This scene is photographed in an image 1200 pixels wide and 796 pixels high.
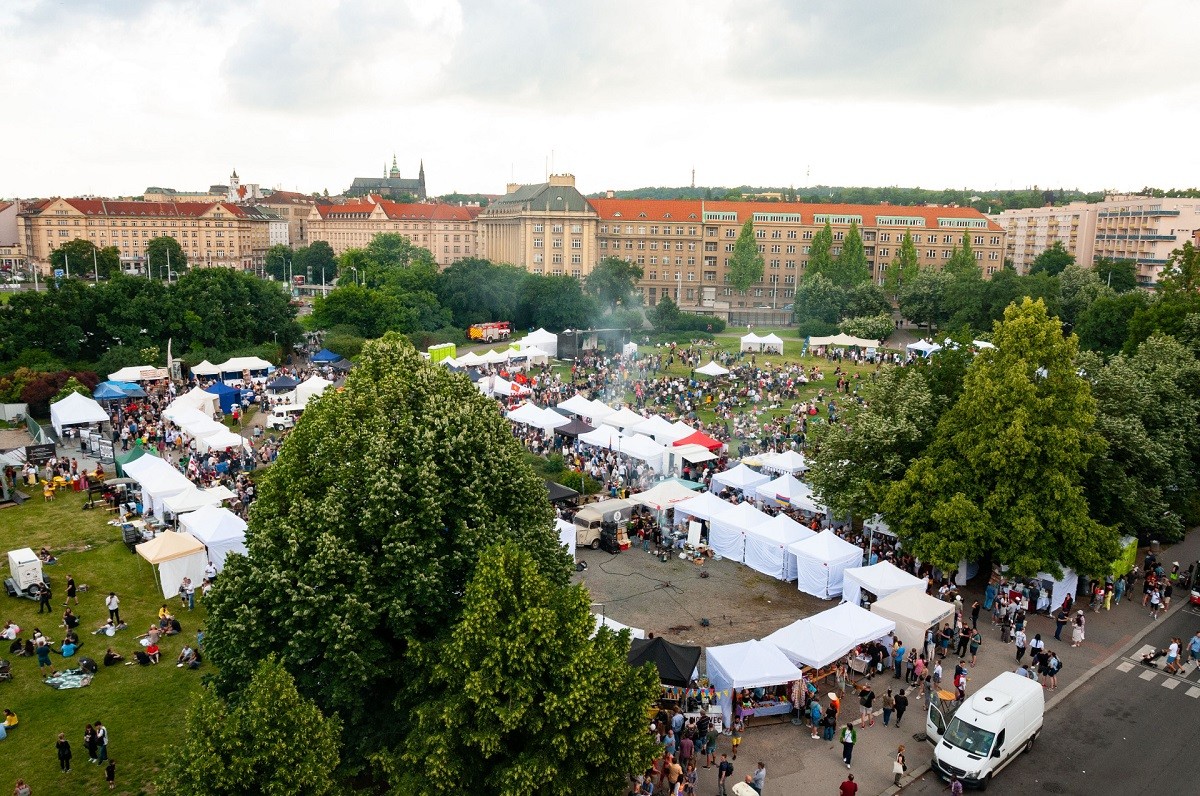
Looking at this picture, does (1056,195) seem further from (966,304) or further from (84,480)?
(84,480)

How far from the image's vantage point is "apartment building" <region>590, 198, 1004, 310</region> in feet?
358

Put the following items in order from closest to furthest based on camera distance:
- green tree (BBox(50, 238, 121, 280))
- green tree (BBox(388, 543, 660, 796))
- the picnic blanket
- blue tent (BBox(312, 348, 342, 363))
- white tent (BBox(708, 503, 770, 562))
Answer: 1. green tree (BBox(388, 543, 660, 796))
2. the picnic blanket
3. white tent (BBox(708, 503, 770, 562))
4. blue tent (BBox(312, 348, 342, 363))
5. green tree (BBox(50, 238, 121, 280))

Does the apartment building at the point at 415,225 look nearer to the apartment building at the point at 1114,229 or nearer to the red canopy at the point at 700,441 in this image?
the apartment building at the point at 1114,229

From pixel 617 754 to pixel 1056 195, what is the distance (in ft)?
701

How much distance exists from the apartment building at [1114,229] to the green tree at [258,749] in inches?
3875

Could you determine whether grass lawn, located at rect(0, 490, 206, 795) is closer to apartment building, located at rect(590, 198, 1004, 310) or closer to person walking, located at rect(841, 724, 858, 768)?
person walking, located at rect(841, 724, 858, 768)

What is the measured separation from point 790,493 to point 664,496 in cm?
405

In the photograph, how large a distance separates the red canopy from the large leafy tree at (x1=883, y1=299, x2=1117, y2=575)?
435 inches

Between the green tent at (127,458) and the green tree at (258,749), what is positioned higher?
the green tree at (258,749)

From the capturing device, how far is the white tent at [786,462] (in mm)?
30781

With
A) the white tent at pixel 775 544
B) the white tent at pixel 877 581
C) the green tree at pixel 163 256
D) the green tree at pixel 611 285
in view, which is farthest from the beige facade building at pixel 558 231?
the white tent at pixel 877 581

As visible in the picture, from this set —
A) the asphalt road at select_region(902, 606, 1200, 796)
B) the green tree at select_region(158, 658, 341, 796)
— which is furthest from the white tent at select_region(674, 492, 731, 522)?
the green tree at select_region(158, 658, 341, 796)

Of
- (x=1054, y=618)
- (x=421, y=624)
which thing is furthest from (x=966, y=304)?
(x=421, y=624)

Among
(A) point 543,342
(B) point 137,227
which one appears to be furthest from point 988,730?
(B) point 137,227
